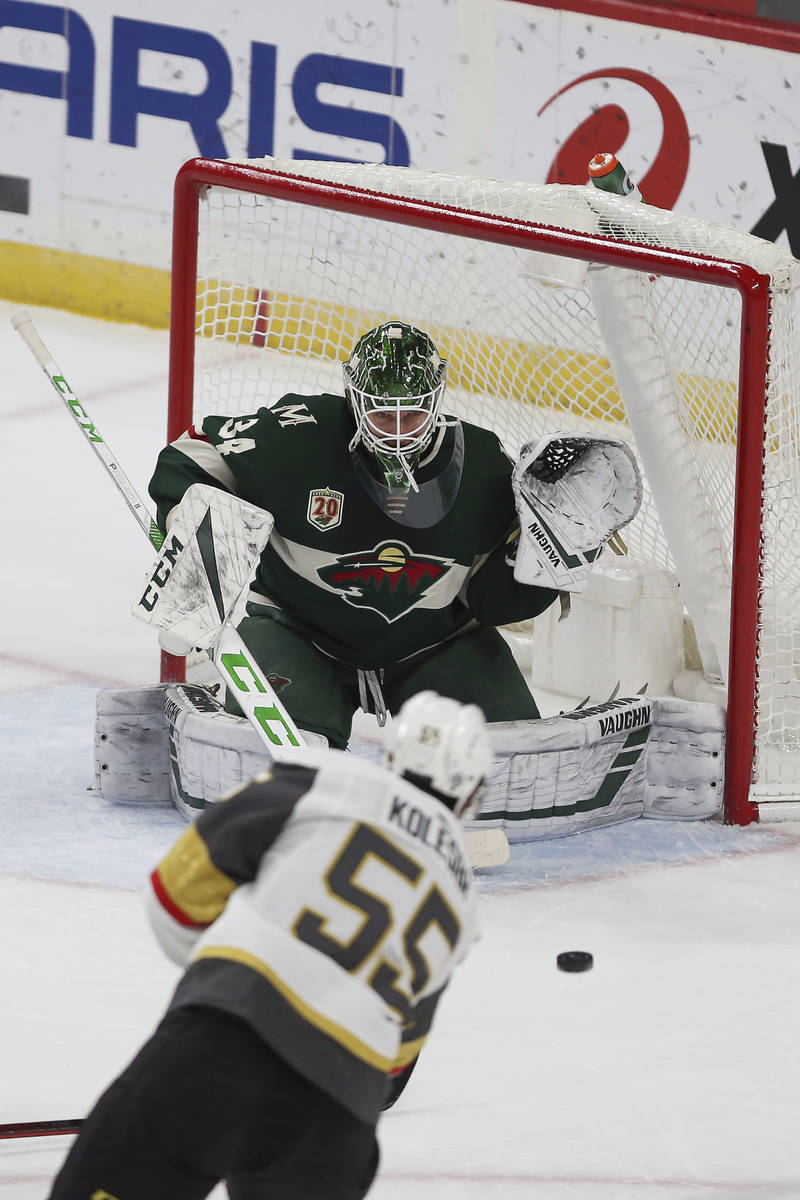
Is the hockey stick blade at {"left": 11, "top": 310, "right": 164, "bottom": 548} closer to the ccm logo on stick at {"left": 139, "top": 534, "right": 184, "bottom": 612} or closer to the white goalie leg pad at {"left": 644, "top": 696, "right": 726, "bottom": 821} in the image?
the ccm logo on stick at {"left": 139, "top": 534, "right": 184, "bottom": 612}

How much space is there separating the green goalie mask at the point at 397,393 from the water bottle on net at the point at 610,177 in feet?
2.55

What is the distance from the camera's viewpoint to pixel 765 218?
585 cm

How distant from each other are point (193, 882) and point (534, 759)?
168 centimetres

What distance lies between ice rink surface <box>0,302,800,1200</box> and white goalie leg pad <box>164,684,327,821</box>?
9 centimetres

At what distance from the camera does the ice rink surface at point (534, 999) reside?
263 centimetres

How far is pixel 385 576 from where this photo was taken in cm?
359

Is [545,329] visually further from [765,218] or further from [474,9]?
[474,9]

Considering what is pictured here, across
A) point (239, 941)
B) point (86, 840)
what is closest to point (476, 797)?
point (239, 941)

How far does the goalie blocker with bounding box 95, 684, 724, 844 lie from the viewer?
11.8 feet

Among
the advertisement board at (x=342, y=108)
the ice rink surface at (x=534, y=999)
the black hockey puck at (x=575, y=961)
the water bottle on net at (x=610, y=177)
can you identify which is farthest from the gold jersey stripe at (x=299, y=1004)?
the advertisement board at (x=342, y=108)

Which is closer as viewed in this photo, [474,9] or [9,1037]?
[9,1037]

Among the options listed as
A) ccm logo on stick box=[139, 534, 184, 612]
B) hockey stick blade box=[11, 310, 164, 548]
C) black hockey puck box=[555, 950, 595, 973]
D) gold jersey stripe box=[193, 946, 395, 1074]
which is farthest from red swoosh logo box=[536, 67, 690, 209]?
gold jersey stripe box=[193, 946, 395, 1074]

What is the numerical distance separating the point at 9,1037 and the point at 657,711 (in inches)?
55.1

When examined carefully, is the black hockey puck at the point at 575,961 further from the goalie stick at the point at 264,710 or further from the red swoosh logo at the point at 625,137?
the red swoosh logo at the point at 625,137
